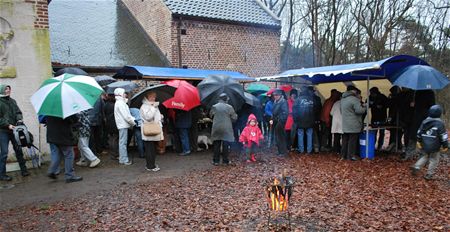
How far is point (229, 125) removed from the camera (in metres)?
7.74

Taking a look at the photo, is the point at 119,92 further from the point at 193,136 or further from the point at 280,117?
the point at 280,117

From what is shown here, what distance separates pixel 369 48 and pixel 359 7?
2.95m

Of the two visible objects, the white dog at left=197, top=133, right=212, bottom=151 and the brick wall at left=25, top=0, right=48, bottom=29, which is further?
the white dog at left=197, top=133, right=212, bottom=151

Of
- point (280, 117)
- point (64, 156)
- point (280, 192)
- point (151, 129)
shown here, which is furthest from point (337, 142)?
point (64, 156)

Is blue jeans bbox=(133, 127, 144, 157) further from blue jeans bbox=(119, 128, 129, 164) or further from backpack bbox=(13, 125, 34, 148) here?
backpack bbox=(13, 125, 34, 148)

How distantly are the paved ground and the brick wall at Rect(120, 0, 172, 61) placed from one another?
25.7 feet

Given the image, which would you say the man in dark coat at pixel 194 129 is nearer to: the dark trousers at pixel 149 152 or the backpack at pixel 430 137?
the dark trousers at pixel 149 152

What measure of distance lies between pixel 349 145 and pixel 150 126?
15.3 feet

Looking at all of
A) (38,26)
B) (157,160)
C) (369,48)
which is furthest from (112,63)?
(369,48)

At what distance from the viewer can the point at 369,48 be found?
20953mm

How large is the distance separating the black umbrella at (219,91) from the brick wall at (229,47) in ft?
22.4

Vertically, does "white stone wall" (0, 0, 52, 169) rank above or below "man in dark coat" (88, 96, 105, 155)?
above

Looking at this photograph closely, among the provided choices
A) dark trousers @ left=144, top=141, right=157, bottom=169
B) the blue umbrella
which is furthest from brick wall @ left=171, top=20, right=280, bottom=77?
the blue umbrella

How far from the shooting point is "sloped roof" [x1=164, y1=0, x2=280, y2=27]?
1506 centimetres
